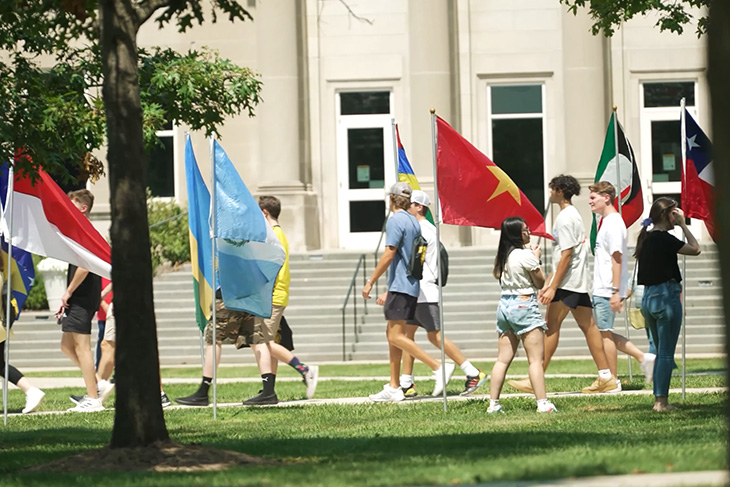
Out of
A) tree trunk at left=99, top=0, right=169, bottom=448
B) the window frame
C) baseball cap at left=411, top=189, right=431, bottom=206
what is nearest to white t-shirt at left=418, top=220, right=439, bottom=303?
baseball cap at left=411, top=189, right=431, bottom=206

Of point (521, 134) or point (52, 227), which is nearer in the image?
point (52, 227)

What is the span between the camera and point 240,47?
2992 cm

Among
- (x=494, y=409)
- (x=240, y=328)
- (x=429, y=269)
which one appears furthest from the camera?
(x=429, y=269)

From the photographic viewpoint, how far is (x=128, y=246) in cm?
861

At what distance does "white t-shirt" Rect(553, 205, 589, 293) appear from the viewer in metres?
13.2

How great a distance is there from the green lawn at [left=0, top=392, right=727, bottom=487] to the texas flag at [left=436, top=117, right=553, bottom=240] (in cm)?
179

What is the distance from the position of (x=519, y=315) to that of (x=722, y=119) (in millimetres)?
6449

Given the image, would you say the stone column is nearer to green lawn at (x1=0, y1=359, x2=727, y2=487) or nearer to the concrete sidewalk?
green lawn at (x1=0, y1=359, x2=727, y2=487)

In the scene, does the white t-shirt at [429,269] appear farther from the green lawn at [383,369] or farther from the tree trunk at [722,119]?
the tree trunk at [722,119]

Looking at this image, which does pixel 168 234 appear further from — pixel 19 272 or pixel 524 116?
pixel 19 272

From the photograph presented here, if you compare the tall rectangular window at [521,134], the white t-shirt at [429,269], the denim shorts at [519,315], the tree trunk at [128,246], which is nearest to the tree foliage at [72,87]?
the tree trunk at [128,246]

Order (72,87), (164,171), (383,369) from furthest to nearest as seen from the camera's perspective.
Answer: (164,171)
(383,369)
(72,87)

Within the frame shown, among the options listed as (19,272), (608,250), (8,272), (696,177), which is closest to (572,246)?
(608,250)

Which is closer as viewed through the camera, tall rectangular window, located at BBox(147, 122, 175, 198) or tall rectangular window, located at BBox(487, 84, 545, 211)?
tall rectangular window, located at BBox(487, 84, 545, 211)
